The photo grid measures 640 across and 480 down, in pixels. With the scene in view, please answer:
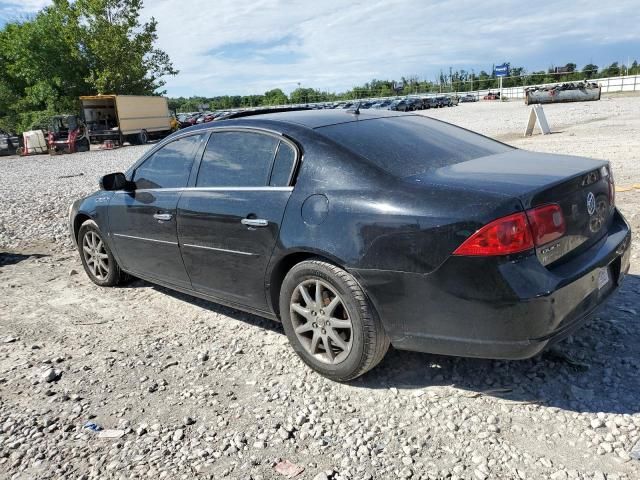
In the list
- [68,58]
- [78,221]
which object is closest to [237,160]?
[78,221]

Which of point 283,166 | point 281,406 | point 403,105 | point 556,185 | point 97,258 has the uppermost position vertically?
point 403,105

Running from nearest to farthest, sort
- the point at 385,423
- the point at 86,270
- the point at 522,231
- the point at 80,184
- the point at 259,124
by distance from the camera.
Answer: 1. the point at 522,231
2. the point at 385,423
3. the point at 259,124
4. the point at 86,270
5. the point at 80,184

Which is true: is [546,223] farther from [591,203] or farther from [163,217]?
[163,217]

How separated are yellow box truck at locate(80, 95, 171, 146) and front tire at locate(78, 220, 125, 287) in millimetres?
30189

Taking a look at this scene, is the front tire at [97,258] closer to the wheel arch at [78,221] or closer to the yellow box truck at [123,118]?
the wheel arch at [78,221]

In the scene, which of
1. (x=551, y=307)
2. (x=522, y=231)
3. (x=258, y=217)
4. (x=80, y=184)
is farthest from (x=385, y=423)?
(x=80, y=184)

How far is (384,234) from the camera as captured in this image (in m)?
2.84

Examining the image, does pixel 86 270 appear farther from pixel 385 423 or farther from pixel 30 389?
pixel 385 423

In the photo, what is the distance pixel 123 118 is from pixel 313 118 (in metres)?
32.9

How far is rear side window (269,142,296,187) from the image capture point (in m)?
3.42

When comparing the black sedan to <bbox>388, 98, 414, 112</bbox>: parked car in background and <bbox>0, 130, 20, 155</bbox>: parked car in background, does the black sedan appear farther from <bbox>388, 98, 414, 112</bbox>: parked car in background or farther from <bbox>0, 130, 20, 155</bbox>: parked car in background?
<bbox>388, 98, 414, 112</bbox>: parked car in background

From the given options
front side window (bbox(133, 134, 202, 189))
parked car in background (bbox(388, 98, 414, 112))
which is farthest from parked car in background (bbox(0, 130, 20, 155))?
parked car in background (bbox(388, 98, 414, 112))

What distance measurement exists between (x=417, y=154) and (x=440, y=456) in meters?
1.81

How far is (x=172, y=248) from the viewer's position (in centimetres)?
423
